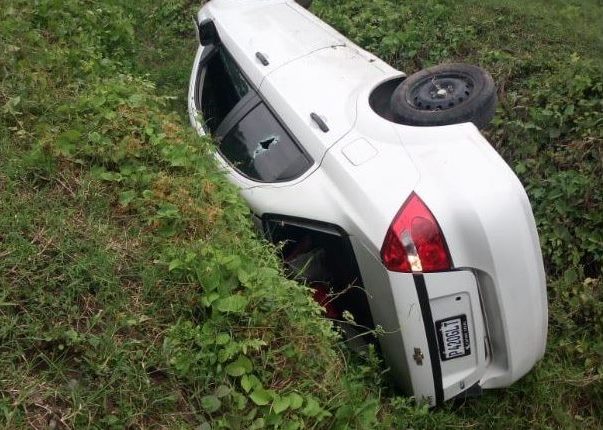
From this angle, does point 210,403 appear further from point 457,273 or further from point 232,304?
point 457,273

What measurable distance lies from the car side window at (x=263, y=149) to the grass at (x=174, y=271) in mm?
189

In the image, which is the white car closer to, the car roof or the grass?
the car roof

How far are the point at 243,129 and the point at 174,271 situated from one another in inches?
55.1

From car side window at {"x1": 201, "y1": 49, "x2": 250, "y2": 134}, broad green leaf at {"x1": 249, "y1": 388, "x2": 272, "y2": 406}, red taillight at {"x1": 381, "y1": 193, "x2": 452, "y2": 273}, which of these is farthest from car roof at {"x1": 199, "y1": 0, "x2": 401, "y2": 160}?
broad green leaf at {"x1": 249, "y1": 388, "x2": 272, "y2": 406}

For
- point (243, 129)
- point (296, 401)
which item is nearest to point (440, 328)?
point (296, 401)

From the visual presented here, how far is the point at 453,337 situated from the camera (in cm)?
278

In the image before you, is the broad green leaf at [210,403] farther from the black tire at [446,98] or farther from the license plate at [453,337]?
the black tire at [446,98]

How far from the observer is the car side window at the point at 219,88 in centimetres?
415

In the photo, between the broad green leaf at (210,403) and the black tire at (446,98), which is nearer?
the broad green leaf at (210,403)

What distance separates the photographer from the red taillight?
2.61 metres

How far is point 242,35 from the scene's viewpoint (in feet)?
14.0

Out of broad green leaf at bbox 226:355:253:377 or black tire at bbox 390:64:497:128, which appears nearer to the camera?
broad green leaf at bbox 226:355:253:377

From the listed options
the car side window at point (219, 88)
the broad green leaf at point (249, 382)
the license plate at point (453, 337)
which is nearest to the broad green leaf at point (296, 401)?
the broad green leaf at point (249, 382)

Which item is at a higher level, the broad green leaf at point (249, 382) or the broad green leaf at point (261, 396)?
the broad green leaf at point (249, 382)
